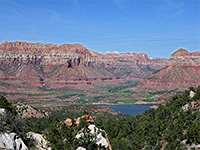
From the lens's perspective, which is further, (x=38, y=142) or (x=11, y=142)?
(x=38, y=142)

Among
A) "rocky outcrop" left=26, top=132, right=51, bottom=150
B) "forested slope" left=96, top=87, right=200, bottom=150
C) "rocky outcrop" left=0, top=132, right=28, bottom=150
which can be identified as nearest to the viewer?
"rocky outcrop" left=0, top=132, right=28, bottom=150

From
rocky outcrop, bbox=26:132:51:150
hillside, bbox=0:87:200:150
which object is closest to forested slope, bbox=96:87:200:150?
hillside, bbox=0:87:200:150

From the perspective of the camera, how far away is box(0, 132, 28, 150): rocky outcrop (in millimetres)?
27688

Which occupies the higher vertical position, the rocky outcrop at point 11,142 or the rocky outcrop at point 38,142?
the rocky outcrop at point 11,142

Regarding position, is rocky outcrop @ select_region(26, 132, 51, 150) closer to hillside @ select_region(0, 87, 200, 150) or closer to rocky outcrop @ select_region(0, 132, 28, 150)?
hillside @ select_region(0, 87, 200, 150)

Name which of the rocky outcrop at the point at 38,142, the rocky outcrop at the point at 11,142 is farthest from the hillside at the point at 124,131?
the rocky outcrop at the point at 38,142

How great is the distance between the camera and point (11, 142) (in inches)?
1136

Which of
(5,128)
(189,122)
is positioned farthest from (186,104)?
(5,128)

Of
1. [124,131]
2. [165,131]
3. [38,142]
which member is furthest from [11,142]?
[124,131]

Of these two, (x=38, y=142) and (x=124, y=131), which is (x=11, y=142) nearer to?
(x=38, y=142)

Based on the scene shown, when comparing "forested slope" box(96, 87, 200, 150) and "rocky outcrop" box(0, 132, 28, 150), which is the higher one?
"rocky outcrop" box(0, 132, 28, 150)

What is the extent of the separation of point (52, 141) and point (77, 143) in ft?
15.4

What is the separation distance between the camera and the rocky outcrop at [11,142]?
1090 inches

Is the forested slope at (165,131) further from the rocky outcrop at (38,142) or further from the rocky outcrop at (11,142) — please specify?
the rocky outcrop at (11,142)
